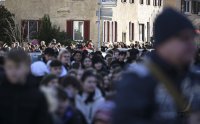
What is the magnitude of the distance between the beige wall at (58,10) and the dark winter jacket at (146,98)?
4817cm

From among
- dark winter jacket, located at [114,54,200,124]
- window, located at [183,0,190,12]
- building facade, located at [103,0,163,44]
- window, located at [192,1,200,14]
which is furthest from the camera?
window, located at [192,1,200,14]

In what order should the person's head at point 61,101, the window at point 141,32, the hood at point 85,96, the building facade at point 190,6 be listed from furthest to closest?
the building facade at point 190,6 < the window at point 141,32 < the hood at point 85,96 < the person's head at point 61,101

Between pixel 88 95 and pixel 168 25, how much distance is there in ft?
17.4

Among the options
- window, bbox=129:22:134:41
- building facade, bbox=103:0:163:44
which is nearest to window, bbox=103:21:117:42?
building facade, bbox=103:0:163:44

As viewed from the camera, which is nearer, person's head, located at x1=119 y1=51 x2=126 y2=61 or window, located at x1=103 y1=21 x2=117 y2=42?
person's head, located at x1=119 y1=51 x2=126 y2=61

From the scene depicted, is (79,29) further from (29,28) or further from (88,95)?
(88,95)

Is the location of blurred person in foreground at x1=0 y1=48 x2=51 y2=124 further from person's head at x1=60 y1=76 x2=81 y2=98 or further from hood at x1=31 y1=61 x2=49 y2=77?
hood at x1=31 y1=61 x2=49 y2=77

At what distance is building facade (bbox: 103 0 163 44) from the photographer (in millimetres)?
55781

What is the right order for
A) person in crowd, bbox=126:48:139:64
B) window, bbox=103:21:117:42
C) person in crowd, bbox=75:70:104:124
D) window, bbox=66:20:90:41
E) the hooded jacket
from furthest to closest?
1. window, bbox=103:21:117:42
2. window, bbox=66:20:90:41
3. person in crowd, bbox=126:48:139:64
4. person in crowd, bbox=75:70:104:124
5. the hooded jacket

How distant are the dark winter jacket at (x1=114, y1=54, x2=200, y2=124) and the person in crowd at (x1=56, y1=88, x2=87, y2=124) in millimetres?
3125

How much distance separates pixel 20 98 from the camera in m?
7.18

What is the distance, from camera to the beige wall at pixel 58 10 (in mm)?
53000

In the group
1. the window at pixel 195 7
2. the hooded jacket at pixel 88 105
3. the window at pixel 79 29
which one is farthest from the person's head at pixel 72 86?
the window at pixel 195 7

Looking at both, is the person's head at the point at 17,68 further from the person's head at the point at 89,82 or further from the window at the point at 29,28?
the window at the point at 29,28
